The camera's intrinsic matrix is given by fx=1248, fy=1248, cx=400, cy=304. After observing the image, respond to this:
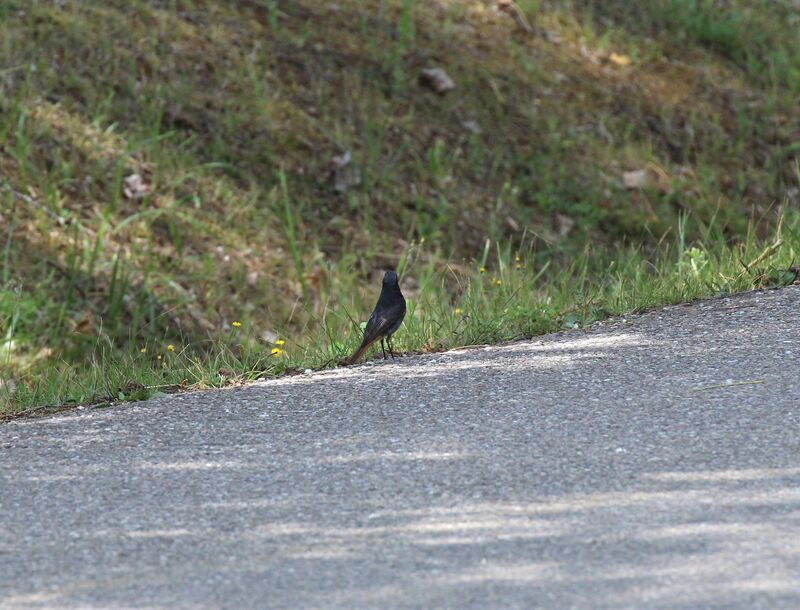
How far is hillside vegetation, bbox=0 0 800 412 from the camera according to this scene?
7.27 meters

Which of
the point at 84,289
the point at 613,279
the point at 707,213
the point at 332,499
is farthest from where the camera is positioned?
the point at 707,213

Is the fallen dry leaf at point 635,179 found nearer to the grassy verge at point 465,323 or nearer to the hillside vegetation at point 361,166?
the hillside vegetation at point 361,166

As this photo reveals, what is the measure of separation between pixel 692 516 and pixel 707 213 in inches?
259

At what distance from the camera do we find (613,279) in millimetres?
6230

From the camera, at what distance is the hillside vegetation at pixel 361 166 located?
7266 mm

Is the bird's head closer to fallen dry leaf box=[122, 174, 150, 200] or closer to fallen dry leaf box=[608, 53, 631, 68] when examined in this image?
fallen dry leaf box=[122, 174, 150, 200]

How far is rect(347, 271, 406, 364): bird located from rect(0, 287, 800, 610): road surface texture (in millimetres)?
109

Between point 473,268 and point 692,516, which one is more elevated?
point 692,516

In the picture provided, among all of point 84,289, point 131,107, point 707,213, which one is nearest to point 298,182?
point 131,107

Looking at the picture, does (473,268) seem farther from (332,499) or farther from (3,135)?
(332,499)

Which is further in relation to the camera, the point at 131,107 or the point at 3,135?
the point at 131,107

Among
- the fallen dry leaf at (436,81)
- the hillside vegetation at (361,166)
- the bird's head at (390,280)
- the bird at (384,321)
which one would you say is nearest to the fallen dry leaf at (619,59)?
the hillside vegetation at (361,166)

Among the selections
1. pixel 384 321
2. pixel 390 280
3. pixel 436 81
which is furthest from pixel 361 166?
pixel 384 321

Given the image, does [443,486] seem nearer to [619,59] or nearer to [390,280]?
[390,280]
